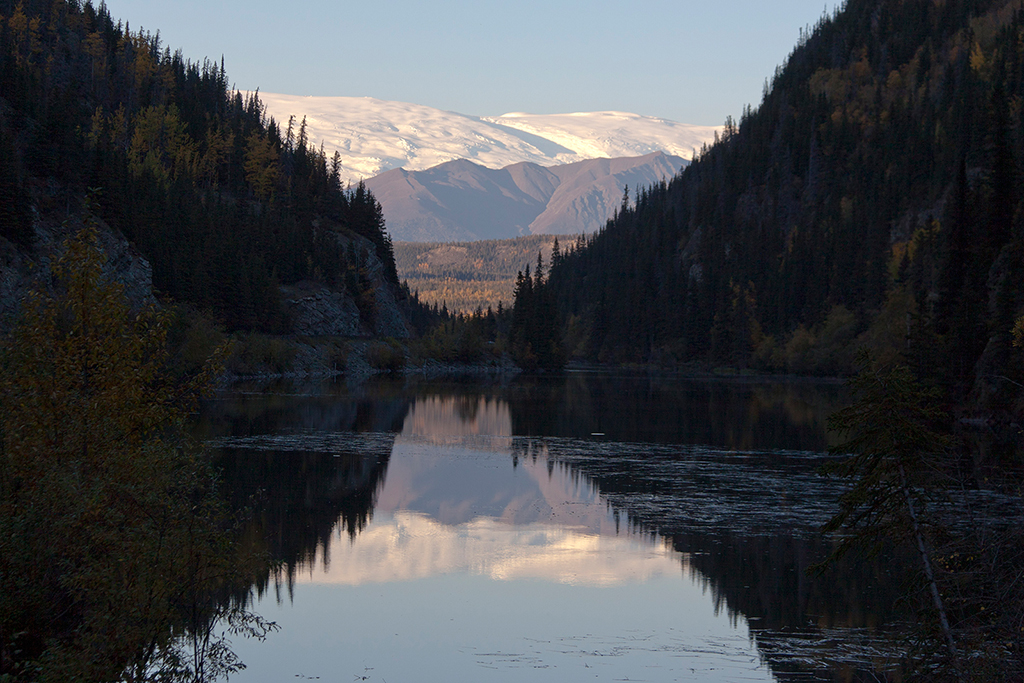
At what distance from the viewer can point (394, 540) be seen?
1099 inches

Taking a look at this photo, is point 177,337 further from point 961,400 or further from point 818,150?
point 818,150

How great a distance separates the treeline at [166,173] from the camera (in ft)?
303

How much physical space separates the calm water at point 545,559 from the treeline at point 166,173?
47.4 meters

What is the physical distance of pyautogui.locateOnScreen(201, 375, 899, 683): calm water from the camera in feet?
58.6

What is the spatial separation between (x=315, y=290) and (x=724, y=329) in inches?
3063

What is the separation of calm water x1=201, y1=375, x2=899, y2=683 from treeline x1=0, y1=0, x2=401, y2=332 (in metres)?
47.4

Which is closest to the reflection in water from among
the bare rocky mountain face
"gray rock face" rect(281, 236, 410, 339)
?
the bare rocky mountain face

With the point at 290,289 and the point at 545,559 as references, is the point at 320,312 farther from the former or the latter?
the point at 545,559

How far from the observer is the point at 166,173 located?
Result: 149 metres

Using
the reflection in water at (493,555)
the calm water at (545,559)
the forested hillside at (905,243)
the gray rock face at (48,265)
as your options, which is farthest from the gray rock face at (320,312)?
the reflection in water at (493,555)

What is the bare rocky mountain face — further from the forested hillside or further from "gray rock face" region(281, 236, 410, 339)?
the forested hillside

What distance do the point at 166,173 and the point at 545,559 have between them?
13944 cm

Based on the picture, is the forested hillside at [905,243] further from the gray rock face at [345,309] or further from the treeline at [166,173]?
the treeline at [166,173]

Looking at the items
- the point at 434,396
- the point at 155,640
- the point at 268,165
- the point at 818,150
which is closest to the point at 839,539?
the point at 155,640
